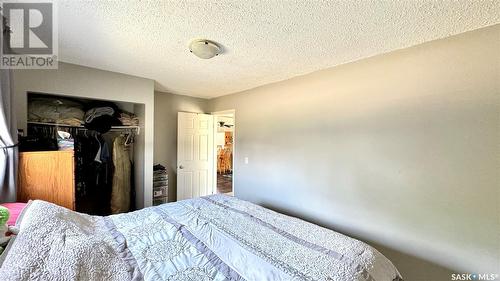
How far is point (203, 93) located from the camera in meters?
3.91

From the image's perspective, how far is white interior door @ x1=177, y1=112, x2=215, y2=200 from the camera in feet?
12.6

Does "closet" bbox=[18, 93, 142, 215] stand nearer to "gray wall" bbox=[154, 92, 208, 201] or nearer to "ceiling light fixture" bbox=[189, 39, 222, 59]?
"gray wall" bbox=[154, 92, 208, 201]

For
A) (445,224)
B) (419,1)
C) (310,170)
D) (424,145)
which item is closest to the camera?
(419,1)

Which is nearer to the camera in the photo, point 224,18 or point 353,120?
point 224,18

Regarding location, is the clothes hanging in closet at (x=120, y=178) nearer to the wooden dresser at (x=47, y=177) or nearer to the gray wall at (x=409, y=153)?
the wooden dresser at (x=47, y=177)

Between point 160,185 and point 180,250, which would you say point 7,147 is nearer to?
point 180,250

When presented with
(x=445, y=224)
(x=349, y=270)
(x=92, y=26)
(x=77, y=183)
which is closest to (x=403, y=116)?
(x=445, y=224)

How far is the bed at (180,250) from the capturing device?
0.90 m

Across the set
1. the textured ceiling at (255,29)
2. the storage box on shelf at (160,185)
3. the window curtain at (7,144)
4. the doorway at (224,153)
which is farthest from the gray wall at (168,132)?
the doorway at (224,153)

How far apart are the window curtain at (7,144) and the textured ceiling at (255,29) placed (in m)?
0.56

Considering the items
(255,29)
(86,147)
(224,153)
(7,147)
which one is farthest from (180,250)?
(224,153)

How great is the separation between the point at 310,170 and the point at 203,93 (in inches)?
95.2

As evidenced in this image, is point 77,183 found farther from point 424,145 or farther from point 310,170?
point 424,145

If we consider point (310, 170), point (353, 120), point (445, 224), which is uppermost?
point (353, 120)
